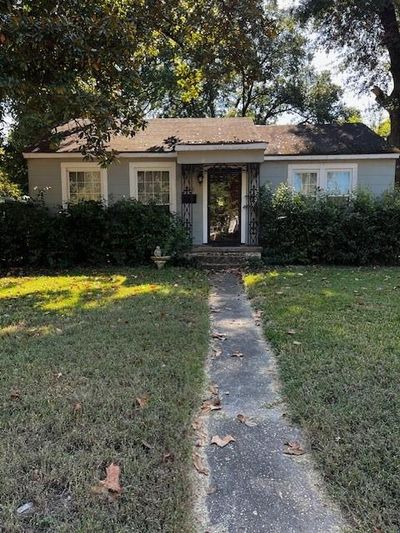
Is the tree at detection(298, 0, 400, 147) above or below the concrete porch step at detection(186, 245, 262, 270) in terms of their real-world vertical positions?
above

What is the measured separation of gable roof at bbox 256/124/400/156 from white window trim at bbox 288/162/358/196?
0.36 metres

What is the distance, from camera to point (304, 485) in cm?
253

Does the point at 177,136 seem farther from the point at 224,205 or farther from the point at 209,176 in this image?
the point at 224,205

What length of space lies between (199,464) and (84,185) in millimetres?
11465

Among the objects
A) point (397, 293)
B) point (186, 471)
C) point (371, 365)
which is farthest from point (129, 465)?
point (397, 293)

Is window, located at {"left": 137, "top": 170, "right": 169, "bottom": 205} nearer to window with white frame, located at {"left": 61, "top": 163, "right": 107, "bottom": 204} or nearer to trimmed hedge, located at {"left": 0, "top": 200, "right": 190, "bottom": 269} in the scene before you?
window with white frame, located at {"left": 61, "top": 163, "right": 107, "bottom": 204}

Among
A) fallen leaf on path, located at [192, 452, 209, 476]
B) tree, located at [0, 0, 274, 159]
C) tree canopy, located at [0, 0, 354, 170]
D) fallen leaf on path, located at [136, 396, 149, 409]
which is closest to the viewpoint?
fallen leaf on path, located at [192, 452, 209, 476]

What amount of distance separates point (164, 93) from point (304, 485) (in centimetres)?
2140

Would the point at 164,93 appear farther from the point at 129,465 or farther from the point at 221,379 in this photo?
the point at 129,465

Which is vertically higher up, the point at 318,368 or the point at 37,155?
the point at 37,155

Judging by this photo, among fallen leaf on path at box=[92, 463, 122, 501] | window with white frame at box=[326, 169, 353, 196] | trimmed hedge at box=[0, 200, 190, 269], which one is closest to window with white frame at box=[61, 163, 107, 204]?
trimmed hedge at box=[0, 200, 190, 269]

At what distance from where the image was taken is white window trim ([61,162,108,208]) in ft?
42.1

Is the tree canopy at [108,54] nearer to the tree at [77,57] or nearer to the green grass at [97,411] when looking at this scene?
the tree at [77,57]

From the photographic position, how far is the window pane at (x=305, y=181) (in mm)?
13117
